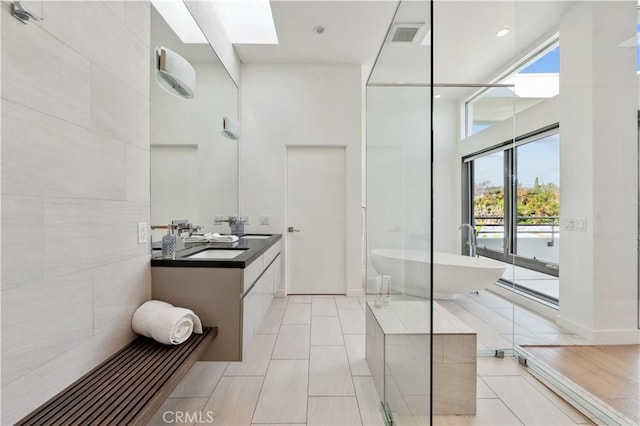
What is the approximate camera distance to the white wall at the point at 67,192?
35.0 inches

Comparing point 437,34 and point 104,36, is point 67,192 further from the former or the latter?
point 437,34

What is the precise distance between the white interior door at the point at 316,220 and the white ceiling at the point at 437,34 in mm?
1233

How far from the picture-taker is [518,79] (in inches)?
100

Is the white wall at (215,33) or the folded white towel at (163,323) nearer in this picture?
the folded white towel at (163,323)

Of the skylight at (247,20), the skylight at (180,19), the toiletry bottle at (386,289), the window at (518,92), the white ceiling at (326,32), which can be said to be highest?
the skylight at (247,20)

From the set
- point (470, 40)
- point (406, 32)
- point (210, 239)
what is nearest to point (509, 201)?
point (470, 40)

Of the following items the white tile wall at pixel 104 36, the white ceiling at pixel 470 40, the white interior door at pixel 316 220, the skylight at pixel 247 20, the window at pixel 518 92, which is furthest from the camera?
the white interior door at pixel 316 220

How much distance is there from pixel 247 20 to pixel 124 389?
358cm

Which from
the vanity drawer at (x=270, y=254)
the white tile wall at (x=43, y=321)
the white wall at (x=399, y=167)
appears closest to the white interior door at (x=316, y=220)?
the vanity drawer at (x=270, y=254)

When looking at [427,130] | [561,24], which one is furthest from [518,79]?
[427,130]

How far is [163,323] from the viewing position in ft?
4.72

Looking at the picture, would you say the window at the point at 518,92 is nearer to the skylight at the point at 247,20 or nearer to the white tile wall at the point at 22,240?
the skylight at the point at 247,20

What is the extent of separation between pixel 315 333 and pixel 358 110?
2.87m

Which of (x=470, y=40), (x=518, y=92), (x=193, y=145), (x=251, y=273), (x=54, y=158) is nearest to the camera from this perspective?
(x=54, y=158)
